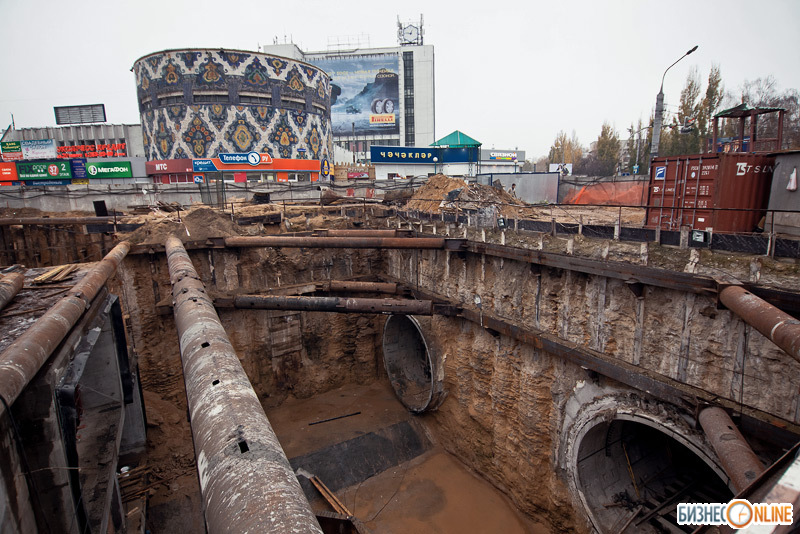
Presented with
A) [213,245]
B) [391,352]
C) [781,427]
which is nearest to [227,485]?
[781,427]

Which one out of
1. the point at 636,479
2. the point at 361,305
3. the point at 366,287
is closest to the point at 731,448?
the point at 636,479

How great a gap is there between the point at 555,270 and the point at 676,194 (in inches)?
200

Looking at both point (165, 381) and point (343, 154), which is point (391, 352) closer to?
point (165, 381)

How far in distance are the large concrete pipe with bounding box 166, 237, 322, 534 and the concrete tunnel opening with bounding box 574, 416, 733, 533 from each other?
305 inches

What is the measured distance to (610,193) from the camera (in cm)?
2467

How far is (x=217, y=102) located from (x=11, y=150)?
1024 inches

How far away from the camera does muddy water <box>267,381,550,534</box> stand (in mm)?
11008

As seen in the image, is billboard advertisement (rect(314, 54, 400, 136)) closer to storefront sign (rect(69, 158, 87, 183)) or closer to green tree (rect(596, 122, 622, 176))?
green tree (rect(596, 122, 622, 176))

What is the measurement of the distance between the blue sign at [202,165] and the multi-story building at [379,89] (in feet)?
117

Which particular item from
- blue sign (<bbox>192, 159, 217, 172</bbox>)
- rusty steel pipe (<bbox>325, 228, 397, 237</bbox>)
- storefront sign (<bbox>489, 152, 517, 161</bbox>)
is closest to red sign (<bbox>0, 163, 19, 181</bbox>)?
blue sign (<bbox>192, 159, 217, 172</bbox>)

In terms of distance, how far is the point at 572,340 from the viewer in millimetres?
9234

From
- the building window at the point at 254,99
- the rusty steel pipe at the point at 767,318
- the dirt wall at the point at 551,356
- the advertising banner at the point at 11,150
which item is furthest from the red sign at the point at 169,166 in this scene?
the rusty steel pipe at the point at 767,318

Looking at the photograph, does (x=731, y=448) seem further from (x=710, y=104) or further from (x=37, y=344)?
(x=710, y=104)

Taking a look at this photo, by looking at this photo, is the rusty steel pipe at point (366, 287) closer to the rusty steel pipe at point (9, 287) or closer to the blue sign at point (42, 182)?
the rusty steel pipe at point (9, 287)
